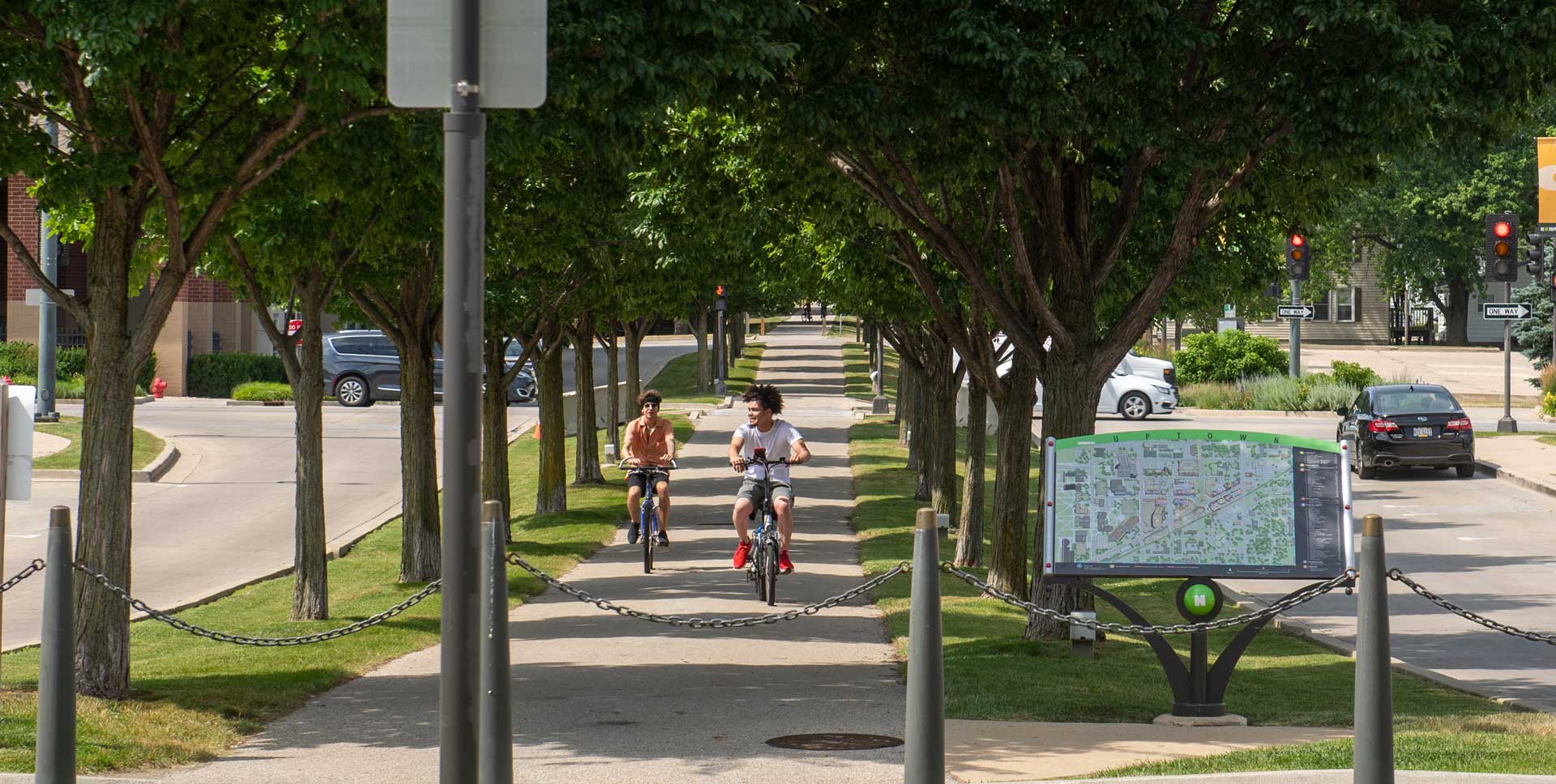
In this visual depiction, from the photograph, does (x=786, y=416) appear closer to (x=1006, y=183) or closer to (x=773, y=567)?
(x=773, y=567)

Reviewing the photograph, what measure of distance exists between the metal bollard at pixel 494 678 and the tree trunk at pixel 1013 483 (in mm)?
9838

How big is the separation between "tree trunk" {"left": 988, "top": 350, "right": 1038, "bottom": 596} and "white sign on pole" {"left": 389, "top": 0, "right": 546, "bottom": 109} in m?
10.1

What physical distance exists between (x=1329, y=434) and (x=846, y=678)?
90.5ft

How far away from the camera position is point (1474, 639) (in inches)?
569

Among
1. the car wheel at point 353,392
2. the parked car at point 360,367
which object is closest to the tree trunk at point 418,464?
the parked car at point 360,367

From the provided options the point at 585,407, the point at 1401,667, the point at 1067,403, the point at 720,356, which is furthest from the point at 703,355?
the point at 1401,667

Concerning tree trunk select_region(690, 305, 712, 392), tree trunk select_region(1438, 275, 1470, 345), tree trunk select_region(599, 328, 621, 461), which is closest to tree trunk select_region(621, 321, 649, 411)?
tree trunk select_region(599, 328, 621, 461)

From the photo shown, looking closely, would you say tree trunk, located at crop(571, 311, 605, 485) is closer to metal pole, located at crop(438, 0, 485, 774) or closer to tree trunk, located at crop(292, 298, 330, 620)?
tree trunk, located at crop(292, 298, 330, 620)

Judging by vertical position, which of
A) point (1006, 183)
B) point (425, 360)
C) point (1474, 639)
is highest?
point (1006, 183)

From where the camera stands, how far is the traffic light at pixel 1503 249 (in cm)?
3303

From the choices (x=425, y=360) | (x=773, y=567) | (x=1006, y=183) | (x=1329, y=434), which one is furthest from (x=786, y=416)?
(x=1006, y=183)

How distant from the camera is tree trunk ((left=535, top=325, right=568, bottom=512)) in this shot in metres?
25.7

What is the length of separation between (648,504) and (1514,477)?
1728 cm

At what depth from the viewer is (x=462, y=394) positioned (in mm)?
5578
